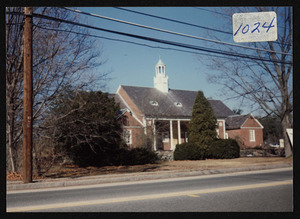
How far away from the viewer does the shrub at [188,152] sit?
23.7 metres

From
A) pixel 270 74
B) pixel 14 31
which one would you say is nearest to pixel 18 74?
pixel 14 31

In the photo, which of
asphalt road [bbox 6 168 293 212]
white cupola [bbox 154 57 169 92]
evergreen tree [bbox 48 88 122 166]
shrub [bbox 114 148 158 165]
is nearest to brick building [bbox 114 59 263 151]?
white cupola [bbox 154 57 169 92]

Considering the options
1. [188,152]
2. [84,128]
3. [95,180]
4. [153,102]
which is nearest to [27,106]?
[95,180]

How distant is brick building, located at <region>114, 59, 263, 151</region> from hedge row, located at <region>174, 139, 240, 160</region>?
158 inches

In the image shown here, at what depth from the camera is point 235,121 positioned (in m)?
41.5

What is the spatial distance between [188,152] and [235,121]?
65.2 feet

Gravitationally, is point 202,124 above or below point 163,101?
below

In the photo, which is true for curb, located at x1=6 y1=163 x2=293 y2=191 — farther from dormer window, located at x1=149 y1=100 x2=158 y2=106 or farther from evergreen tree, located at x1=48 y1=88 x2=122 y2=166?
dormer window, located at x1=149 y1=100 x2=158 y2=106

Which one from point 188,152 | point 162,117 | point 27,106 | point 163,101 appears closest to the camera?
point 27,106

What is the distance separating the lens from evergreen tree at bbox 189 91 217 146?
2587cm

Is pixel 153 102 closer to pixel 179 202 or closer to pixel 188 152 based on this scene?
pixel 188 152

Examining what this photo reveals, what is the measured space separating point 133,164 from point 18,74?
9.66m

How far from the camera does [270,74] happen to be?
64.8 feet
